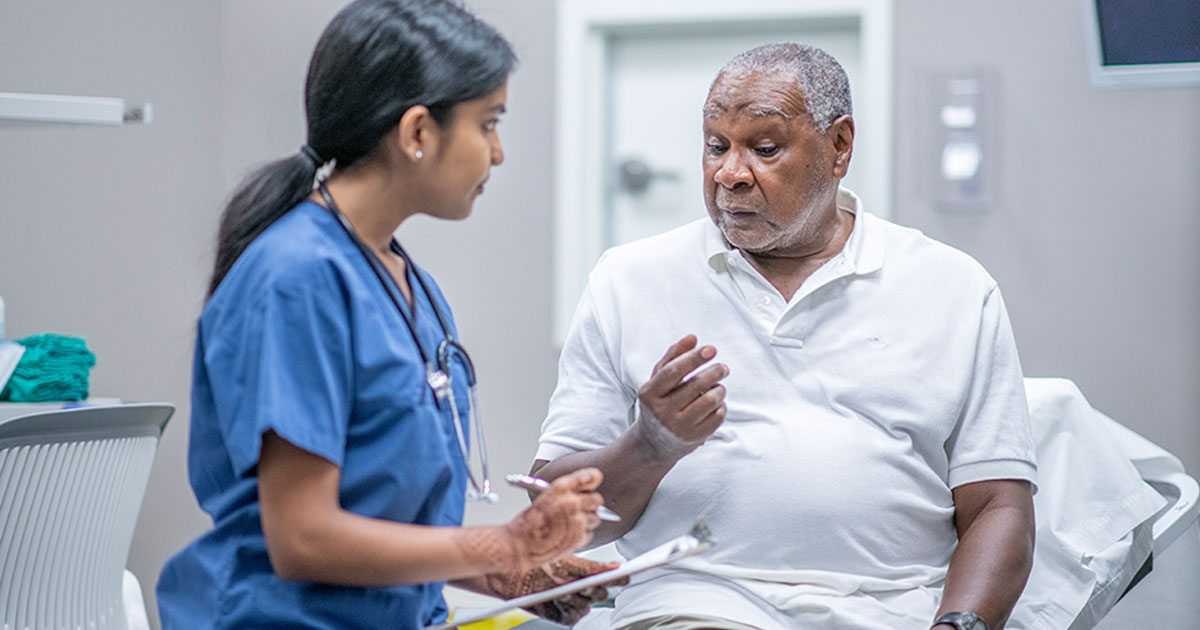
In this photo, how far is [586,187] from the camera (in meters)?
3.32

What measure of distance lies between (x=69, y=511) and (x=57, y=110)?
1.83 feet

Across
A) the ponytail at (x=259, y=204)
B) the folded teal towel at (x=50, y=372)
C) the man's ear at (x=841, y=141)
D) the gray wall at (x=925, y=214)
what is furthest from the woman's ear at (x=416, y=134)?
the gray wall at (x=925, y=214)

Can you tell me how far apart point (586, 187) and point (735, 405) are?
1862 mm

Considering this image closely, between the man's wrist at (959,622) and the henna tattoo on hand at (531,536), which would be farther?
the man's wrist at (959,622)

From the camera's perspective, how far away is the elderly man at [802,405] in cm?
144

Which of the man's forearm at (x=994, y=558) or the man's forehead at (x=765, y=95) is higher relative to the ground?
the man's forehead at (x=765, y=95)

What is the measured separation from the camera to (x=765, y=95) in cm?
155

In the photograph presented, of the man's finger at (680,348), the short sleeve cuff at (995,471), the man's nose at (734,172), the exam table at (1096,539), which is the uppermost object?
the man's nose at (734,172)

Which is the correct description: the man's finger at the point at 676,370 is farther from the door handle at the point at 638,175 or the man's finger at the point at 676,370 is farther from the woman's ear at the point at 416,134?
the door handle at the point at 638,175

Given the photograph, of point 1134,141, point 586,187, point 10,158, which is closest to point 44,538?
point 10,158

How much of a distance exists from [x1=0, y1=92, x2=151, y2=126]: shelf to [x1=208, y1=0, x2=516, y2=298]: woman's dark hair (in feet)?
2.31

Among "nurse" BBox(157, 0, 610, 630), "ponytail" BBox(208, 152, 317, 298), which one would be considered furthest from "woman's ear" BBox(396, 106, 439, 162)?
"ponytail" BBox(208, 152, 317, 298)

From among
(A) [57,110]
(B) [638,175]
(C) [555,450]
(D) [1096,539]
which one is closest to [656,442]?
(C) [555,450]

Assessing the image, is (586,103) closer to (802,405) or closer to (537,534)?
(802,405)
